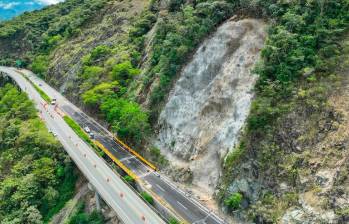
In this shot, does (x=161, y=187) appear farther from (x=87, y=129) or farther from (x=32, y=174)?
(x=87, y=129)

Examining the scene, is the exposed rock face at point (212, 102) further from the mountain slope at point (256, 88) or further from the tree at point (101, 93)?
the tree at point (101, 93)

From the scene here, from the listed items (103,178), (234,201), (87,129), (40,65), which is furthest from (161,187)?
(40,65)

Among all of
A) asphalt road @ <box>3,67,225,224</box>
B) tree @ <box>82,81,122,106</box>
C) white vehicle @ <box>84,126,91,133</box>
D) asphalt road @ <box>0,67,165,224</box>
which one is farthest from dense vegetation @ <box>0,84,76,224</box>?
tree @ <box>82,81,122,106</box>

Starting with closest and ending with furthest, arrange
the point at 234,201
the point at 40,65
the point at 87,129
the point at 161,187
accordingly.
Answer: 1. the point at 234,201
2. the point at 161,187
3. the point at 87,129
4. the point at 40,65

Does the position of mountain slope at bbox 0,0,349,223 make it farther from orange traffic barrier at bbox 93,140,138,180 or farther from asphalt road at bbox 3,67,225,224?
orange traffic barrier at bbox 93,140,138,180

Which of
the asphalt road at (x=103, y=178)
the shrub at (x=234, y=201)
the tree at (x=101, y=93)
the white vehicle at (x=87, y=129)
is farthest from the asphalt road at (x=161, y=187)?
the tree at (x=101, y=93)

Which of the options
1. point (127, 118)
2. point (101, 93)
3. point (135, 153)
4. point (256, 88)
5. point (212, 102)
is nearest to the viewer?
point (256, 88)
